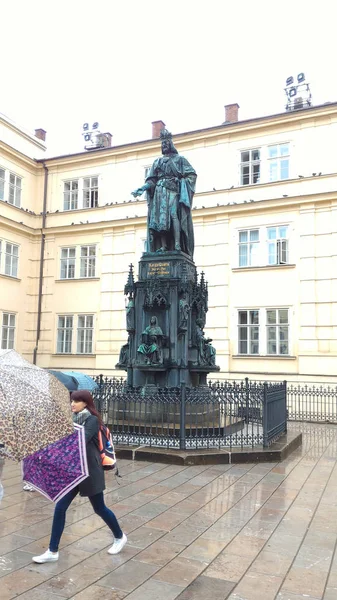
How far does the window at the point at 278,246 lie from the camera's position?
22.0 metres

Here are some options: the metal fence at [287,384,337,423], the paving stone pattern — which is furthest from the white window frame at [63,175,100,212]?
the paving stone pattern

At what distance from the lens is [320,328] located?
20.6 m

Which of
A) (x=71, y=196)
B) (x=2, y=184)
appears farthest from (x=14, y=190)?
(x=71, y=196)

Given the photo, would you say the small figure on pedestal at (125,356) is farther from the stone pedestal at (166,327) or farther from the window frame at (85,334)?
the window frame at (85,334)

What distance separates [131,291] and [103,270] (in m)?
13.5

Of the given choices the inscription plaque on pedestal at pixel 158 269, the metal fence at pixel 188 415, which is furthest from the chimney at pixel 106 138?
the metal fence at pixel 188 415

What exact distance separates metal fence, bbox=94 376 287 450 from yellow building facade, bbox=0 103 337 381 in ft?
34.8

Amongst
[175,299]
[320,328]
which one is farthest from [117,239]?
[175,299]

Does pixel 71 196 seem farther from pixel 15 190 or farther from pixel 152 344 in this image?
pixel 152 344

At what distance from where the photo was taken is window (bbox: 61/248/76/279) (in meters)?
26.5

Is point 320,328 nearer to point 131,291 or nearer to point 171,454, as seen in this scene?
point 131,291

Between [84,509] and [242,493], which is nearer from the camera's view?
[84,509]

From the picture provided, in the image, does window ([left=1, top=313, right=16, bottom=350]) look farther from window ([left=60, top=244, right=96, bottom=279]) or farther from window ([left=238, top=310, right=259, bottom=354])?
window ([left=238, top=310, right=259, bottom=354])

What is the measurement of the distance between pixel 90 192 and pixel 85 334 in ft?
25.5
